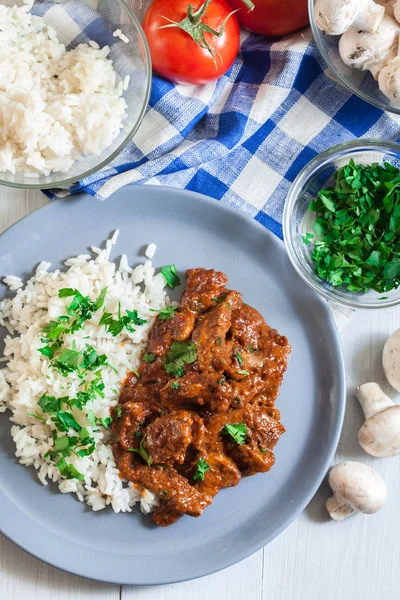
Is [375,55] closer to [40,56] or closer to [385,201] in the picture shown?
[385,201]

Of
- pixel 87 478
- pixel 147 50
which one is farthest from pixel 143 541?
pixel 147 50

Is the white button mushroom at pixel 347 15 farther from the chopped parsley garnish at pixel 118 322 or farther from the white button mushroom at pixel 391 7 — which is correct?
the chopped parsley garnish at pixel 118 322

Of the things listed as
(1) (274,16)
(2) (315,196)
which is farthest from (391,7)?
(2) (315,196)

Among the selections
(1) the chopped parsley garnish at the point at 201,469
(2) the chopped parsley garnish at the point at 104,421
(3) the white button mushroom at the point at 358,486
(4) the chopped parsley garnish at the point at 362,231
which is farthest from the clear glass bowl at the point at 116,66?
(3) the white button mushroom at the point at 358,486

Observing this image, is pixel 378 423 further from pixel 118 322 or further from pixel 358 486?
pixel 118 322

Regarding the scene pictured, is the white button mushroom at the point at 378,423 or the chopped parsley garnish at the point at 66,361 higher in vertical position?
the chopped parsley garnish at the point at 66,361

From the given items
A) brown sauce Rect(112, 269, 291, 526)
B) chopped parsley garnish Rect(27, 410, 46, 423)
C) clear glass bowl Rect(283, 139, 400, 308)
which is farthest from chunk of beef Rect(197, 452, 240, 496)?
clear glass bowl Rect(283, 139, 400, 308)
